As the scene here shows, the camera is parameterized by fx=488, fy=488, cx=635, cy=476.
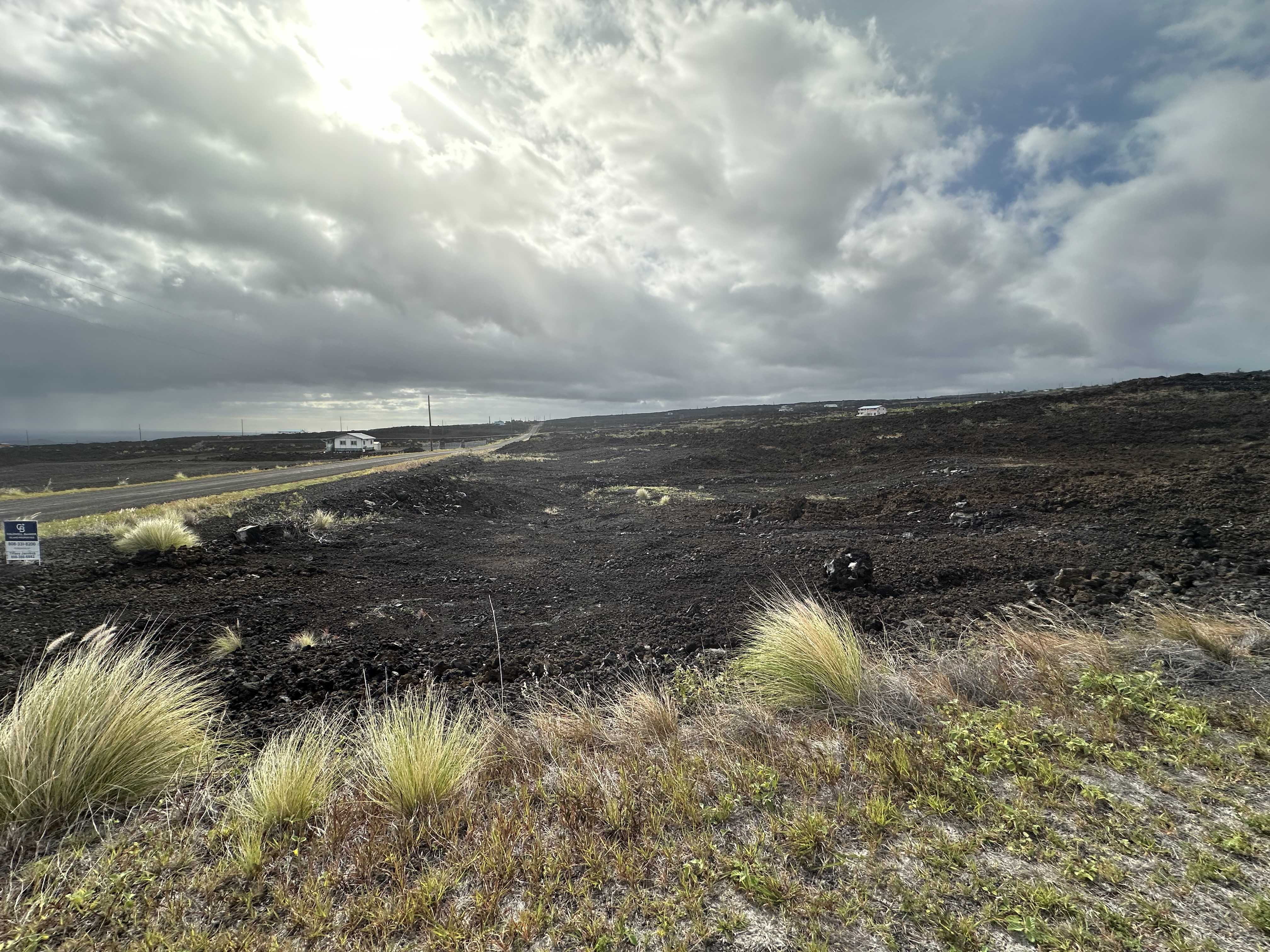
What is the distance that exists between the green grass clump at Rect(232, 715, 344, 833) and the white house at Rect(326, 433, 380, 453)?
7231 cm

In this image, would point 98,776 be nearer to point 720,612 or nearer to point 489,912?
point 489,912

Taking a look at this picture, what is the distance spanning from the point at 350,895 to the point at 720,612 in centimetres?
484

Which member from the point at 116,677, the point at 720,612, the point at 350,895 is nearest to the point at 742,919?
the point at 350,895

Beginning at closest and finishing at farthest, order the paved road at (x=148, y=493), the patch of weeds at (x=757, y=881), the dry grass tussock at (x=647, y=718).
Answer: the patch of weeds at (x=757, y=881)
the dry grass tussock at (x=647, y=718)
the paved road at (x=148, y=493)

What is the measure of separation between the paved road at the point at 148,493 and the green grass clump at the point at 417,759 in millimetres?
13477

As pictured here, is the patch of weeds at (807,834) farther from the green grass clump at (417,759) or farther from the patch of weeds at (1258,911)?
the green grass clump at (417,759)

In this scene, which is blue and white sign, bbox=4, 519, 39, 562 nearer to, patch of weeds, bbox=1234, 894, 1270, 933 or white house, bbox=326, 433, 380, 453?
patch of weeds, bbox=1234, 894, 1270, 933

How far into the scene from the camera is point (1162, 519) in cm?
839

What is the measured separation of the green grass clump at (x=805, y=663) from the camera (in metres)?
3.61

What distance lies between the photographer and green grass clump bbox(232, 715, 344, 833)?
243cm

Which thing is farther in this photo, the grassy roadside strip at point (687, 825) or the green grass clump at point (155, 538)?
the green grass clump at point (155, 538)

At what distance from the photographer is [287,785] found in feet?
8.30

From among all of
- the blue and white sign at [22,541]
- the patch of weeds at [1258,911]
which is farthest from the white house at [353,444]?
the patch of weeds at [1258,911]

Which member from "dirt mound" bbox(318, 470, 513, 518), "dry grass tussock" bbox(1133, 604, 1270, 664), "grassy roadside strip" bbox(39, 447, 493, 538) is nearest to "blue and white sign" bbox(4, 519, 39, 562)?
"grassy roadside strip" bbox(39, 447, 493, 538)
